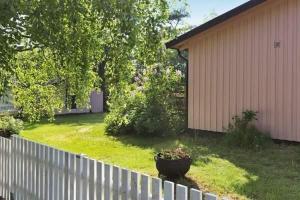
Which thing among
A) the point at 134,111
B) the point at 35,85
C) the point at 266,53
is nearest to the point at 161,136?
the point at 134,111

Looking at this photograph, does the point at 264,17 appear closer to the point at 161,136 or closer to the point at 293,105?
the point at 293,105

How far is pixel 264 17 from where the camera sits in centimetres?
1155

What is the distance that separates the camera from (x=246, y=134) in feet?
35.9

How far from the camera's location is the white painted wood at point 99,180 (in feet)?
13.7

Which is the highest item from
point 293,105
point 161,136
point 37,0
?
point 37,0

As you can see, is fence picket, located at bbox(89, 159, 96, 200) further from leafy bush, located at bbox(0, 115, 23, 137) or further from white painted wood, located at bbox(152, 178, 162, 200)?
leafy bush, located at bbox(0, 115, 23, 137)

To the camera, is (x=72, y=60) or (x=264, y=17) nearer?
(x=72, y=60)

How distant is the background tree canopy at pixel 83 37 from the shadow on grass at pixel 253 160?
8.93ft

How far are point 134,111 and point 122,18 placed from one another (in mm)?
9408

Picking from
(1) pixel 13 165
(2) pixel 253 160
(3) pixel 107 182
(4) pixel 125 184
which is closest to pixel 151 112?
(2) pixel 253 160

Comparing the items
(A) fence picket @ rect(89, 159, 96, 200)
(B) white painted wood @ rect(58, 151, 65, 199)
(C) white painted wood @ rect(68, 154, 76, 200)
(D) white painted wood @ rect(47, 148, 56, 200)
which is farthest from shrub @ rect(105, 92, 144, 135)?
(A) fence picket @ rect(89, 159, 96, 200)

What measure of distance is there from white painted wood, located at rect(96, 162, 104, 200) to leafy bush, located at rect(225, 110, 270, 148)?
6.99 metres

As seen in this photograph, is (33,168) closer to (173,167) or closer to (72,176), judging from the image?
(72,176)

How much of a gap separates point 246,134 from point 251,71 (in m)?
1.89
